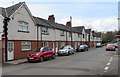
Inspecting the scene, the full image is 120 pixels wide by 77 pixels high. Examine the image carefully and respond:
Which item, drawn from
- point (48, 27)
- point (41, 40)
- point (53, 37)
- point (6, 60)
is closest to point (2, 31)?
point (6, 60)

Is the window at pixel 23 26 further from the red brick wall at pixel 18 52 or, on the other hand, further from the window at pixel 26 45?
the red brick wall at pixel 18 52

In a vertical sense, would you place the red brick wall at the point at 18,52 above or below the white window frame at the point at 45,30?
below

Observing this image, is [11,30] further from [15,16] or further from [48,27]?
[48,27]

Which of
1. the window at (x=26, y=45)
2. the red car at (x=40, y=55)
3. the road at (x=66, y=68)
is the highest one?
the window at (x=26, y=45)

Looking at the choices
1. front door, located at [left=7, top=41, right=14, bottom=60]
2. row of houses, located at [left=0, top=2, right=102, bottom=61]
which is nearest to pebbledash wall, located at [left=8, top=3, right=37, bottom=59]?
row of houses, located at [left=0, top=2, right=102, bottom=61]

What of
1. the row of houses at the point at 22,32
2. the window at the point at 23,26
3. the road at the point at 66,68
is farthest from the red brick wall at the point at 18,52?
the road at the point at 66,68

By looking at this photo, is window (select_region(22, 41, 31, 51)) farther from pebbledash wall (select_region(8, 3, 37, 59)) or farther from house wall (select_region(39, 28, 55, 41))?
house wall (select_region(39, 28, 55, 41))

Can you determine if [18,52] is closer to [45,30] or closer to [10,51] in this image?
[10,51]

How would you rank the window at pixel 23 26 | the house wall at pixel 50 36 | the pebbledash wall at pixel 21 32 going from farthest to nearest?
the house wall at pixel 50 36 → the window at pixel 23 26 → the pebbledash wall at pixel 21 32

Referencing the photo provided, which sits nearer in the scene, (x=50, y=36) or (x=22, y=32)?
(x=22, y=32)

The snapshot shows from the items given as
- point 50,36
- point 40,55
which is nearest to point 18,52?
point 40,55

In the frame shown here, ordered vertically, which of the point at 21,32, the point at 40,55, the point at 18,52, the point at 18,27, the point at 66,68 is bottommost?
the point at 66,68

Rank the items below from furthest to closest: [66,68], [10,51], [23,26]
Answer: [23,26]
[10,51]
[66,68]

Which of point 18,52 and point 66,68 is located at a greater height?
point 18,52
